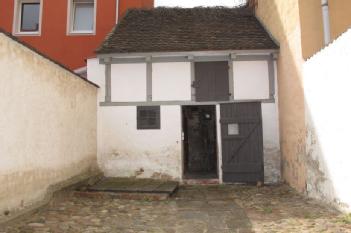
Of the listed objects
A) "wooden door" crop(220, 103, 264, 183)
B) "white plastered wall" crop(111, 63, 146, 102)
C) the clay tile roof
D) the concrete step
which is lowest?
the concrete step

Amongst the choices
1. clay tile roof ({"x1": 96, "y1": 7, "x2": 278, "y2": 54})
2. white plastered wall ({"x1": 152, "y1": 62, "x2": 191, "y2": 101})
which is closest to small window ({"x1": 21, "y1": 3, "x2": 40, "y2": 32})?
clay tile roof ({"x1": 96, "y1": 7, "x2": 278, "y2": 54})

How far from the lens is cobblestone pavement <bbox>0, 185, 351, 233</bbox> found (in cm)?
513

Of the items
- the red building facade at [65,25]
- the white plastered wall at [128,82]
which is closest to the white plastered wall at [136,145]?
the white plastered wall at [128,82]

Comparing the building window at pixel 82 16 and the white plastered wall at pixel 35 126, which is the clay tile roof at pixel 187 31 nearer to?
the building window at pixel 82 16

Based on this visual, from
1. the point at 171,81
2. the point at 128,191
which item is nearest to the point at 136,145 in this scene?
the point at 128,191

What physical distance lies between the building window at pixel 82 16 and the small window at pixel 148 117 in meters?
4.57

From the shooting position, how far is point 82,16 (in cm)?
1262

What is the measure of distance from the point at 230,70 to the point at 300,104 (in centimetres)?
264

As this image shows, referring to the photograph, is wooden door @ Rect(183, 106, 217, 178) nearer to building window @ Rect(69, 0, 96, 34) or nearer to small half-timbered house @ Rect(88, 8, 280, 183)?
small half-timbered house @ Rect(88, 8, 280, 183)

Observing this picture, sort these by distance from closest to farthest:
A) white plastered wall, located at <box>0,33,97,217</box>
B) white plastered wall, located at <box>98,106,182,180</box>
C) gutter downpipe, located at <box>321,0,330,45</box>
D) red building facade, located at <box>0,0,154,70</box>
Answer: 1. white plastered wall, located at <box>0,33,97,217</box>
2. gutter downpipe, located at <box>321,0,330,45</box>
3. white plastered wall, located at <box>98,106,182,180</box>
4. red building facade, located at <box>0,0,154,70</box>

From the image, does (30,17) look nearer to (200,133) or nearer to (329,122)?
(200,133)

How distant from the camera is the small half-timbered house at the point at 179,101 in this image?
9.32 meters

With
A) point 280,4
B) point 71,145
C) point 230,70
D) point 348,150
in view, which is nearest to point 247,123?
point 230,70

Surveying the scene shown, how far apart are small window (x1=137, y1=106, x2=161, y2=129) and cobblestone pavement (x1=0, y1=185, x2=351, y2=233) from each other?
95.7 inches
